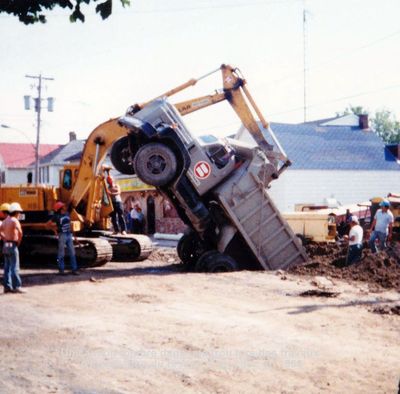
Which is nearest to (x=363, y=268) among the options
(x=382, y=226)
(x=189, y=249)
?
(x=382, y=226)

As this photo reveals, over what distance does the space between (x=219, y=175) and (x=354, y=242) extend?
351 centimetres

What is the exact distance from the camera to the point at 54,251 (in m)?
15.8

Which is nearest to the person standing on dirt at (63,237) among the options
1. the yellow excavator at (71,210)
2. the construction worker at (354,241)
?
the yellow excavator at (71,210)

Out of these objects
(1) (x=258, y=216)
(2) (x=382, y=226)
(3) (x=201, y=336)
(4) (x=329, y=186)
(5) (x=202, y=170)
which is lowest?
(3) (x=201, y=336)

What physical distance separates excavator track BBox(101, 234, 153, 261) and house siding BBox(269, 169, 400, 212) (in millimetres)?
18586

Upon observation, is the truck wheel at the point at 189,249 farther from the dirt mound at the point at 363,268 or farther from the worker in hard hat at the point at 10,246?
the worker in hard hat at the point at 10,246

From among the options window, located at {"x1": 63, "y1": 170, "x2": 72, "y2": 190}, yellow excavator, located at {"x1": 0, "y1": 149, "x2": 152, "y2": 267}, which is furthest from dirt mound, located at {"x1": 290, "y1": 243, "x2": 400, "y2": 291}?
window, located at {"x1": 63, "y1": 170, "x2": 72, "y2": 190}

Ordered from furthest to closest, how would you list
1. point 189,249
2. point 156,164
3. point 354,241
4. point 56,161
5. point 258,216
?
point 56,161 → point 189,249 → point 258,216 → point 354,241 → point 156,164

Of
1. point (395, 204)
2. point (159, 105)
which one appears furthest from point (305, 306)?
point (395, 204)

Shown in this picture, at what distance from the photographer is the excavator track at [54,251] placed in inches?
599

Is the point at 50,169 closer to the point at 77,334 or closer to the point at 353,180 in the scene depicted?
the point at 353,180

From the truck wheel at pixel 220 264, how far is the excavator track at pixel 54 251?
2655 millimetres

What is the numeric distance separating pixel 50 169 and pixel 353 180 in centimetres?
3349

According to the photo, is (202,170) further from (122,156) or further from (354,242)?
(354,242)
